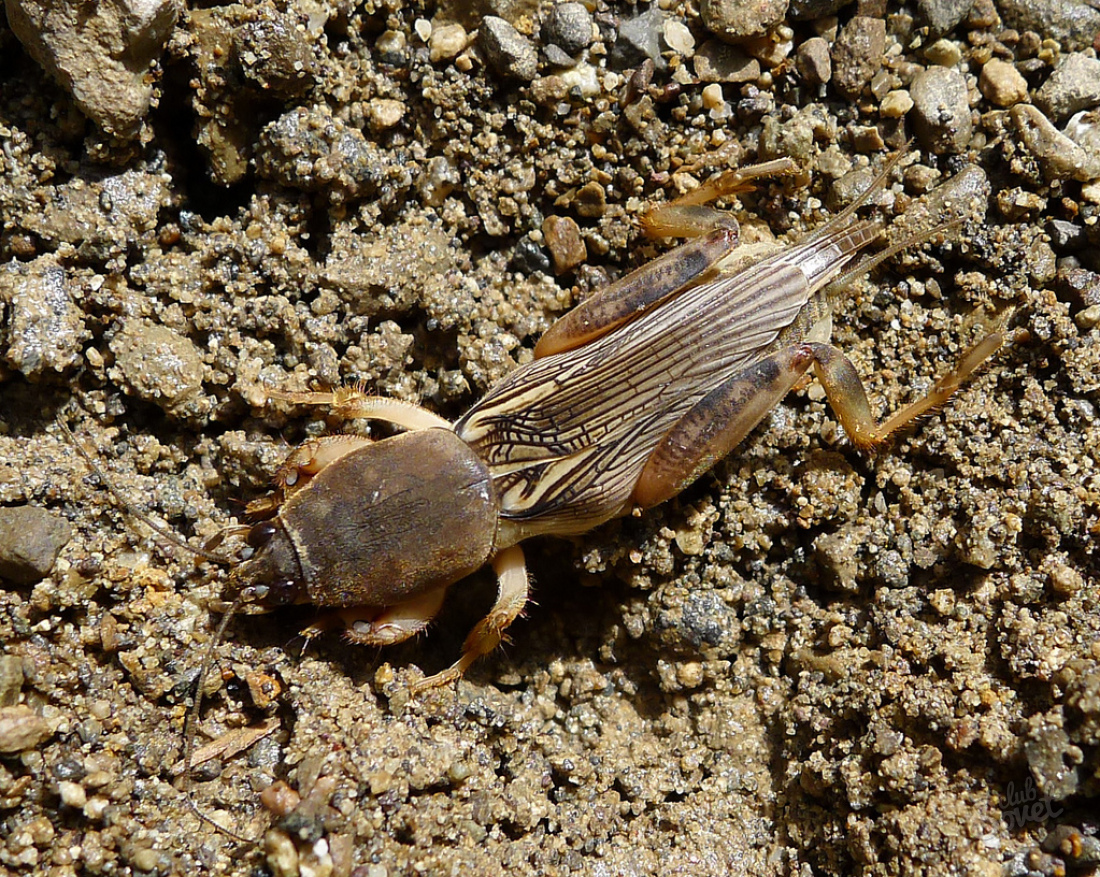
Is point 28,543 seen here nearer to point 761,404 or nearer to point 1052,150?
point 761,404

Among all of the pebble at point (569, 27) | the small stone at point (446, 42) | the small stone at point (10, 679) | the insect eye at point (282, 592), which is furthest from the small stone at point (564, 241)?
the small stone at point (10, 679)

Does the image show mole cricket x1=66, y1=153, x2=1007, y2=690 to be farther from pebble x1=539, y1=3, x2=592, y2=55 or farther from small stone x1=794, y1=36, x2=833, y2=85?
pebble x1=539, y1=3, x2=592, y2=55

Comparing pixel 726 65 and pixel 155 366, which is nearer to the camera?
pixel 155 366

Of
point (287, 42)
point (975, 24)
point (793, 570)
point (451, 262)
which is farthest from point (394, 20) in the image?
point (793, 570)

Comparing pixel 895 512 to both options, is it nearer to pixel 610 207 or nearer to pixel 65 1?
pixel 610 207

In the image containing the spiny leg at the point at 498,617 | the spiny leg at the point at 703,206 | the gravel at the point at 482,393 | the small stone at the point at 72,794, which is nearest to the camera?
the small stone at the point at 72,794

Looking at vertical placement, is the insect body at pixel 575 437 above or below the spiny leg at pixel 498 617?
above

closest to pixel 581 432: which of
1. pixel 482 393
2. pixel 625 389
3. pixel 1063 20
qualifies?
pixel 625 389

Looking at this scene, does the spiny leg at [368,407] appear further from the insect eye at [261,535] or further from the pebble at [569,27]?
the pebble at [569,27]
